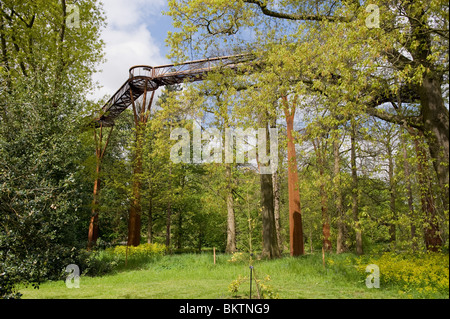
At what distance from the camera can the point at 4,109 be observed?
6418 mm

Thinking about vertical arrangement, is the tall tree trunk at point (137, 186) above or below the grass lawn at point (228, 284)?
above

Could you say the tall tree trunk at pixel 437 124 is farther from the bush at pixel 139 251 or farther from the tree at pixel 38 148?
the bush at pixel 139 251

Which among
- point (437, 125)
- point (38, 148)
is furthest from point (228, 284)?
point (38, 148)

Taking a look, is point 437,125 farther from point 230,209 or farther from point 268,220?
point 230,209

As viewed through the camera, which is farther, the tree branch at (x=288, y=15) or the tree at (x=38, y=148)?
the tree branch at (x=288, y=15)

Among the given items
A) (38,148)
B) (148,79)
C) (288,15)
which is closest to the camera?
(38,148)

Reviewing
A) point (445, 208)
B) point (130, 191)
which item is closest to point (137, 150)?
point (130, 191)

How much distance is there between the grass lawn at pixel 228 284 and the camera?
4582mm

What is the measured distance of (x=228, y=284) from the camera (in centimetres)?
557

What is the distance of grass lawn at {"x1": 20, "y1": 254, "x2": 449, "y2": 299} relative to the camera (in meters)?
4.58

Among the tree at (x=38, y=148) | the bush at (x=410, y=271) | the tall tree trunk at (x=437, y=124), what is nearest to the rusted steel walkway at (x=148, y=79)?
the tree at (x=38, y=148)

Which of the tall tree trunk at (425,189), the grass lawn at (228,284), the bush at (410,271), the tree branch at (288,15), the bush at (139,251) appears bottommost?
the bush at (139,251)

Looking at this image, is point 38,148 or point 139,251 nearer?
point 38,148
